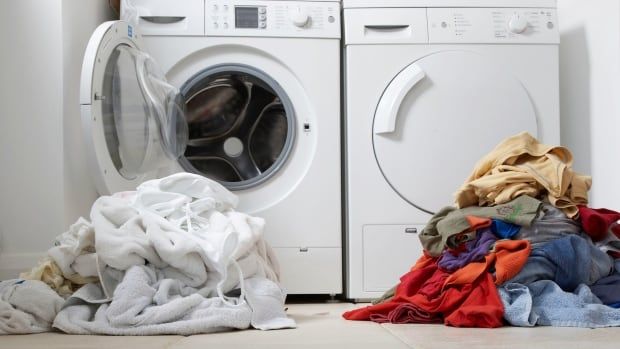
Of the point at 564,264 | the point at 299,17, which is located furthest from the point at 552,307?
the point at 299,17

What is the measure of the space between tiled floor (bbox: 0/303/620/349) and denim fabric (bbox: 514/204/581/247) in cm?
22

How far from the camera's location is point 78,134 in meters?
2.27

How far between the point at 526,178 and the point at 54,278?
1.07 meters

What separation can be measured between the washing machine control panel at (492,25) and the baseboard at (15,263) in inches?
54.5

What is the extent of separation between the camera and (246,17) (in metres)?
2.59

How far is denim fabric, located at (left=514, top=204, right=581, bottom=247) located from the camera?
174 centimetres

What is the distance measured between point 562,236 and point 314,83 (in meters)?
1.07

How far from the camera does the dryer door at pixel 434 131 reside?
8.34 ft

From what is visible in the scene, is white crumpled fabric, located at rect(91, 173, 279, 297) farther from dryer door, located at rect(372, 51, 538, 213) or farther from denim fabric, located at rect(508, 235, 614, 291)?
dryer door, located at rect(372, 51, 538, 213)

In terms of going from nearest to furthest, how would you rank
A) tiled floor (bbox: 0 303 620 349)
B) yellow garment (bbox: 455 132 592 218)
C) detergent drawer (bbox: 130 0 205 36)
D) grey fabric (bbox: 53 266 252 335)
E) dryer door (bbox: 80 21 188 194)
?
tiled floor (bbox: 0 303 620 349)
grey fabric (bbox: 53 266 252 335)
yellow garment (bbox: 455 132 592 218)
dryer door (bbox: 80 21 188 194)
detergent drawer (bbox: 130 0 205 36)

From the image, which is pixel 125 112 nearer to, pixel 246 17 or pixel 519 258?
pixel 246 17

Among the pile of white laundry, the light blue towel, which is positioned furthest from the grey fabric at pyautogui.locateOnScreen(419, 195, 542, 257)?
the pile of white laundry

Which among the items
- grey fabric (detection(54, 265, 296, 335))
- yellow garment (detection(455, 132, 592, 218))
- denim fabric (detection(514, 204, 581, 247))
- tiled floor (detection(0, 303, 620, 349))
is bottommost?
tiled floor (detection(0, 303, 620, 349))

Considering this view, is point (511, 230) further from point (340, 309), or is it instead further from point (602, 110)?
point (602, 110)
